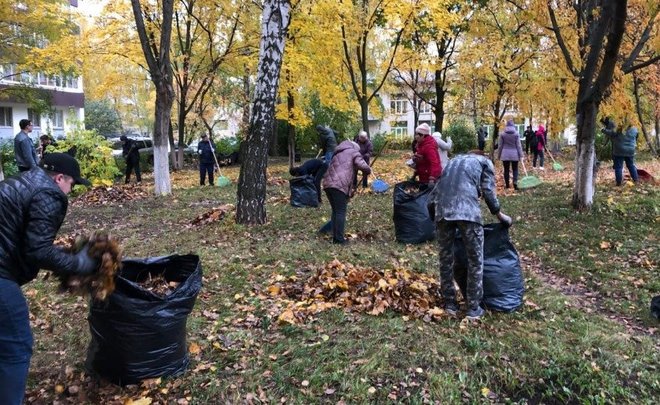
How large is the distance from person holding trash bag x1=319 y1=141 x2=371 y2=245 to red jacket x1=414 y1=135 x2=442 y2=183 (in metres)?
1.06

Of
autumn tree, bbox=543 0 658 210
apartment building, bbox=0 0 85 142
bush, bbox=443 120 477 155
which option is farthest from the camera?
apartment building, bbox=0 0 85 142

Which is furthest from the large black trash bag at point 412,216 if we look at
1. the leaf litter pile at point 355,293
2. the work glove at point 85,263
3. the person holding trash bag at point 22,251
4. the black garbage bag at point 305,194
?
the person holding trash bag at point 22,251

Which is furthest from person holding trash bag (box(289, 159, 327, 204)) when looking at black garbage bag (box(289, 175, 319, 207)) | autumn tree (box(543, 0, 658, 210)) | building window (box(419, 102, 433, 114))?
building window (box(419, 102, 433, 114))

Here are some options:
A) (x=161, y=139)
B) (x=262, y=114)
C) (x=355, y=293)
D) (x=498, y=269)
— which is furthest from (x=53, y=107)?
(x=498, y=269)

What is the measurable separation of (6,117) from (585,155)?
3473cm

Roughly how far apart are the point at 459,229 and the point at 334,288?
131 cm

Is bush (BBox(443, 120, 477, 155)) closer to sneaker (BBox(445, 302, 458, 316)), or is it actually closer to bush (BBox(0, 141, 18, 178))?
bush (BBox(0, 141, 18, 178))

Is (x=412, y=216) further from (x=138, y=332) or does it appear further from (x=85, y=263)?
(x=85, y=263)

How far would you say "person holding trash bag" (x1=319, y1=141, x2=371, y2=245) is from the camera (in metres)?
6.84

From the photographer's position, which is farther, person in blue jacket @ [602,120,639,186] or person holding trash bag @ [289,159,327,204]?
person in blue jacket @ [602,120,639,186]

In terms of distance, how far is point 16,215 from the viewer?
2.43 meters

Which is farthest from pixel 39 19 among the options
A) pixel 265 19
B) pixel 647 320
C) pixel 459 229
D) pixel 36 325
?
pixel 647 320

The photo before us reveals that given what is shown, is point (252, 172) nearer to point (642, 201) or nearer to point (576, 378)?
point (576, 378)

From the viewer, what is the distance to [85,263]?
2.71 m
